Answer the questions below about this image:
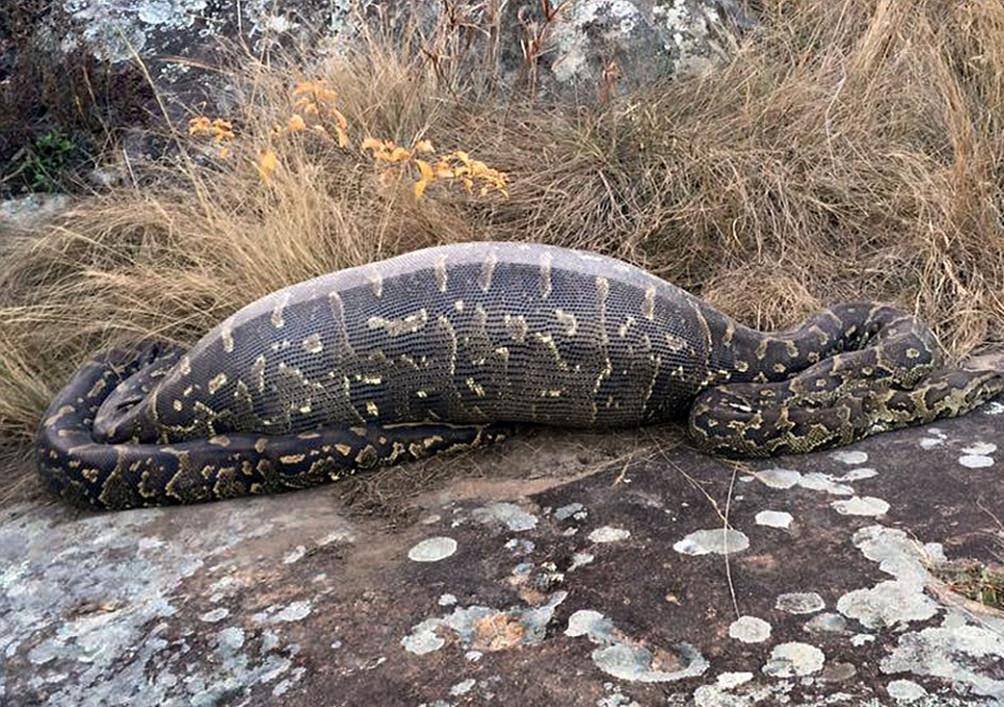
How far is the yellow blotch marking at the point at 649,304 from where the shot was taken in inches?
194

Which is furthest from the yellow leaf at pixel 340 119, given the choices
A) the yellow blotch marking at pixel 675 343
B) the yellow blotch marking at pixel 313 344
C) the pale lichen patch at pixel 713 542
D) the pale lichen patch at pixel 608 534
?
the pale lichen patch at pixel 713 542

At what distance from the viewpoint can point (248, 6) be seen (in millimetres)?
8102

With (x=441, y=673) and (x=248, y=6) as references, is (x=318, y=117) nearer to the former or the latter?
(x=248, y=6)

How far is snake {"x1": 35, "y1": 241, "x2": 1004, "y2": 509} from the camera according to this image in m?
4.72

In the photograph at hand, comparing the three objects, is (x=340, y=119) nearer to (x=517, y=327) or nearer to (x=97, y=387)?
(x=97, y=387)

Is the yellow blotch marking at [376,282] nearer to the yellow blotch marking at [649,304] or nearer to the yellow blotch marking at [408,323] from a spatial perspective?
the yellow blotch marking at [408,323]

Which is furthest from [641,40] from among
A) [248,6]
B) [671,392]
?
[671,392]

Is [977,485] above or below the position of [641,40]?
below

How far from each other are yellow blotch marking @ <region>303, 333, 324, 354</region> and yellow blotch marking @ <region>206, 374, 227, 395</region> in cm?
39

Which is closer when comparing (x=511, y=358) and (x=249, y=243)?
(x=511, y=358)

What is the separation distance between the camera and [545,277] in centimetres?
489

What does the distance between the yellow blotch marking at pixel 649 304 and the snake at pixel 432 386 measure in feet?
0.04

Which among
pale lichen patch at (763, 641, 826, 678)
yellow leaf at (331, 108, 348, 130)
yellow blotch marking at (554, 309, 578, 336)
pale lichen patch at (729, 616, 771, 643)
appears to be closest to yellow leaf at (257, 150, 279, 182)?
yellow leaf at (331, 108, 348, 130)

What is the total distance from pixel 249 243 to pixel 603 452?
225 cm
